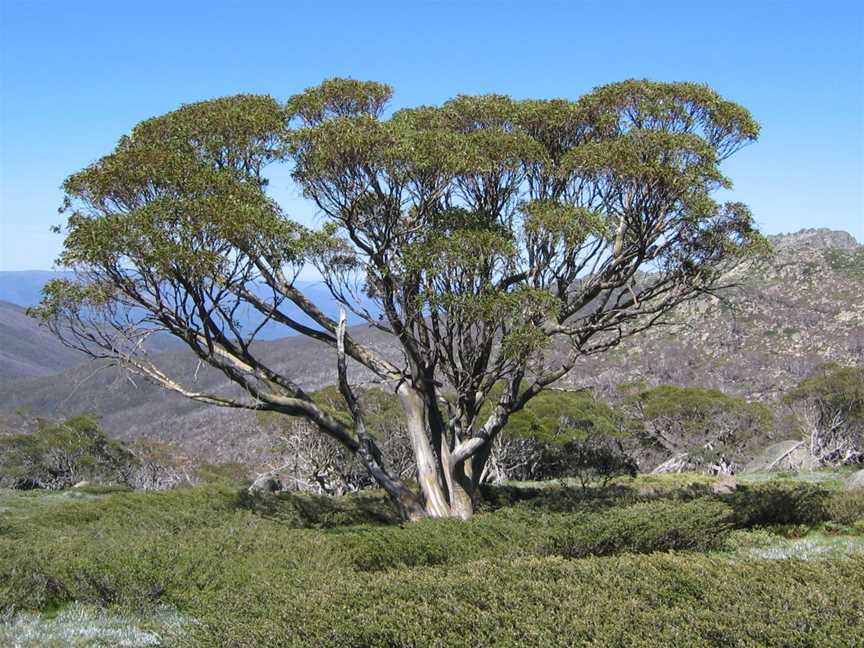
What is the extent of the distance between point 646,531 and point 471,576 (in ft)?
15.2

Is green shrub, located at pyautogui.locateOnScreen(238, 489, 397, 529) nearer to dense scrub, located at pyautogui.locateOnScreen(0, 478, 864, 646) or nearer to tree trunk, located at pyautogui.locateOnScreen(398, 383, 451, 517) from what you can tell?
dense scrub, located at pyautogui.locateOnScreen(0, 478, 864, 646)

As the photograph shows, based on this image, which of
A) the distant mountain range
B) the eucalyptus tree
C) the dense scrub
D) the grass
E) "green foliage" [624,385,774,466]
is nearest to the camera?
the dense scrub

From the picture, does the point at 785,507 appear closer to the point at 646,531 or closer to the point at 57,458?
the point at 646,531

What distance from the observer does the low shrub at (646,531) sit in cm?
998

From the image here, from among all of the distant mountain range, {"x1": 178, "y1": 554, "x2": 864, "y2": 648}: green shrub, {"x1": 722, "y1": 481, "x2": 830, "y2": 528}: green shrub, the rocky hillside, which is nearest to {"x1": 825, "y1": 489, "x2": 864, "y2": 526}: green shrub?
{"x1": 722, "y1": 481, "x2": 830, "y2": 528}: green shrub

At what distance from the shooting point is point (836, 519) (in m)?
13.9

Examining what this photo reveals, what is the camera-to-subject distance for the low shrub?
9984mm

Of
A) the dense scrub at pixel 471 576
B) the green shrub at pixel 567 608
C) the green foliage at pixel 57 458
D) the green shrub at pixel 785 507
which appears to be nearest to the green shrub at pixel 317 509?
the dense scrub at pixel 471 576

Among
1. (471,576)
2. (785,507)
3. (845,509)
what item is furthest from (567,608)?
(845,509)

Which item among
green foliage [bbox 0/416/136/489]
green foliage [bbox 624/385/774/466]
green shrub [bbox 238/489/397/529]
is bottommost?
green foliage [bbox 624/385/774/466]

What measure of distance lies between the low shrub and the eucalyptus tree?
354cm

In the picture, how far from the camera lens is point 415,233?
1503cm

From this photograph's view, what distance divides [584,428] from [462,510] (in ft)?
73.6

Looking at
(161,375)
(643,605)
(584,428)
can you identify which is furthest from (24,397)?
(643,605)
